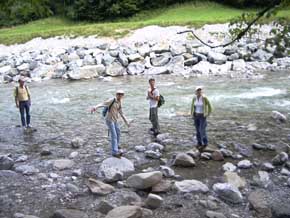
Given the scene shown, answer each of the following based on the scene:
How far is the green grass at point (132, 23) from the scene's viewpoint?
146 feet

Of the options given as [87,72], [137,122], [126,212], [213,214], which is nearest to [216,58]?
[87,72]

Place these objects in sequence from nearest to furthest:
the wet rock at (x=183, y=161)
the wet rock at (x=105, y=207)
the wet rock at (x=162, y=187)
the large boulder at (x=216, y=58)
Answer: the wet rock at (x=105, y=207) < the wet rock at (x=162, y=187) < the wet rock at (x=183, y=161) < the large boulder at (x=216, y=58)

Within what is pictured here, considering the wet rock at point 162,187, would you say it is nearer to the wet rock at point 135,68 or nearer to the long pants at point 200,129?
the long pants at point 200,129

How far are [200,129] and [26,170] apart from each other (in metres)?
5.39

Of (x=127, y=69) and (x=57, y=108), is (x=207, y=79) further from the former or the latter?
(x=57, y=108)

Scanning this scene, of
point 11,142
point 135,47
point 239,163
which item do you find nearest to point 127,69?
point 135,47

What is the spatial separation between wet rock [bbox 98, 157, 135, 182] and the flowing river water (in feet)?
1.37

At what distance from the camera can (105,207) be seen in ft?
32.0

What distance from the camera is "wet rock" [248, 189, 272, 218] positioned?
31.3 feet

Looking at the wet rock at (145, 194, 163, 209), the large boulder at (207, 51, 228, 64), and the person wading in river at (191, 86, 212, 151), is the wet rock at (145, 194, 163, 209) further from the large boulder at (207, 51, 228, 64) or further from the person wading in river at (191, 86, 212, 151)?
the large boulder at (207, 51, 228, 64)

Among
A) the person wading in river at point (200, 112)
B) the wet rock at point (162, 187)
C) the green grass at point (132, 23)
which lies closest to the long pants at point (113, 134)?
the person wading in river at point (200, 112)

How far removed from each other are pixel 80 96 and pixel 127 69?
9965mm

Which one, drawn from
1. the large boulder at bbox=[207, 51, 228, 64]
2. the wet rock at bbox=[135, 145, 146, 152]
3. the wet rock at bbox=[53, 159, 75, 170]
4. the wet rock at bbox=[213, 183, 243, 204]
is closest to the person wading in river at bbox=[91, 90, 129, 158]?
the wet rock at bbox=[135, 145, 146, 152]

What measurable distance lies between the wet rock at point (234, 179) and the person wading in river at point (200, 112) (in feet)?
7.91
